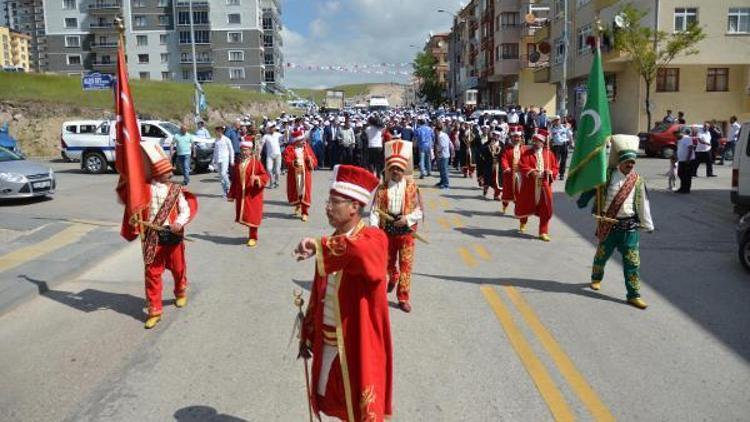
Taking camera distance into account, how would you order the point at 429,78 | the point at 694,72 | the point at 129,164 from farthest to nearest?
Answer: the point at 429,78 → the point at 694,72 → the point at 129,164

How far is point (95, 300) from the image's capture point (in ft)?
25.2

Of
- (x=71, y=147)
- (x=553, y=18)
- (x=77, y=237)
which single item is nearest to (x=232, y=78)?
(x=553, y=18)

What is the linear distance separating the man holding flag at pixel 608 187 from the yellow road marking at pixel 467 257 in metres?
1.85

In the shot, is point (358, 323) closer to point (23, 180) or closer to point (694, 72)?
point (23, 180)

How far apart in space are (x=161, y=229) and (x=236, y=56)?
88.0m

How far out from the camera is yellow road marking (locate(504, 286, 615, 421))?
4.67m

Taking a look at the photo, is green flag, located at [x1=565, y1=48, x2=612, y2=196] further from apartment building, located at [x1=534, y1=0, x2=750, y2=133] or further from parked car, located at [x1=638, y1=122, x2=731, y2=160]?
apartment building, located at [x1=534, y1=0, x2=750, y2=133]

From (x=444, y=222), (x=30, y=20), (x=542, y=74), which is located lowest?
(x=444, y=222)

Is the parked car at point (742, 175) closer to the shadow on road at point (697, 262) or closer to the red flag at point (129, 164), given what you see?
the shadow on road at point (697, 262)

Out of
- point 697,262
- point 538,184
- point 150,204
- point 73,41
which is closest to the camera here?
point 150,204

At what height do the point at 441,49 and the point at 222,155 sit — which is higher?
the point at 441,49

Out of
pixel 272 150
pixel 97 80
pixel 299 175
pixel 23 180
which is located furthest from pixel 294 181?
pixel 23 180

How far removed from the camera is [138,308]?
7340mm

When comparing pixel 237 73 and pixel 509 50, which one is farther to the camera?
pixel 237 73
